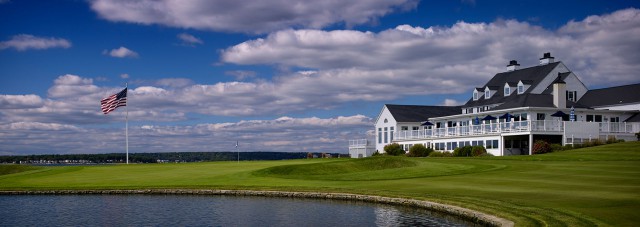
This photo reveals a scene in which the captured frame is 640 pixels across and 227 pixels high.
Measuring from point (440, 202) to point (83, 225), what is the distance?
13345 millimetres

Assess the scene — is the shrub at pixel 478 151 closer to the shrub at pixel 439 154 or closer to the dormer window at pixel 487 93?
the shrub at pixel 439 154

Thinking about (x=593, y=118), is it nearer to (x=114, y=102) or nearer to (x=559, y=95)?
(x=559, y=95)

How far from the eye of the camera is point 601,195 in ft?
71.5

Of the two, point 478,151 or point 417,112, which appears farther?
point 417,112

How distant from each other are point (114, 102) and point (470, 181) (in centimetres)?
4097

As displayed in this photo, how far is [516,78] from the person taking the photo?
251 feet

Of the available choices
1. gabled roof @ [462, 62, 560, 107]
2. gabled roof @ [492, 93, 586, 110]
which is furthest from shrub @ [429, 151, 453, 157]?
gabled roof @ [462, 62, 560, 107]

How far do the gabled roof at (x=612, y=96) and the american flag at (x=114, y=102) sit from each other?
51.3 meters

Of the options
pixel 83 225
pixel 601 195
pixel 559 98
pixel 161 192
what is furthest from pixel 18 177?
pixel 559 98

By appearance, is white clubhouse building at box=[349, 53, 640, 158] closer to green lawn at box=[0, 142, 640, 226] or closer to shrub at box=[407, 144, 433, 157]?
shrub at box=[407, 144, 433, 157]

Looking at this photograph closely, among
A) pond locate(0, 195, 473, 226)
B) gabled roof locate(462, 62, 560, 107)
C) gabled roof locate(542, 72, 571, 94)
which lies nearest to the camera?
pond locate(0, 195, 473, 226)

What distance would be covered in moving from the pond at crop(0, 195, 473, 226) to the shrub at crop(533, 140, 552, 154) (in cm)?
3175

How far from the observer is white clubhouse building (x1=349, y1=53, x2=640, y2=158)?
58375 millimetres

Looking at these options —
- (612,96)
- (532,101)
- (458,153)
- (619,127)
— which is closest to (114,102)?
(458,153)
